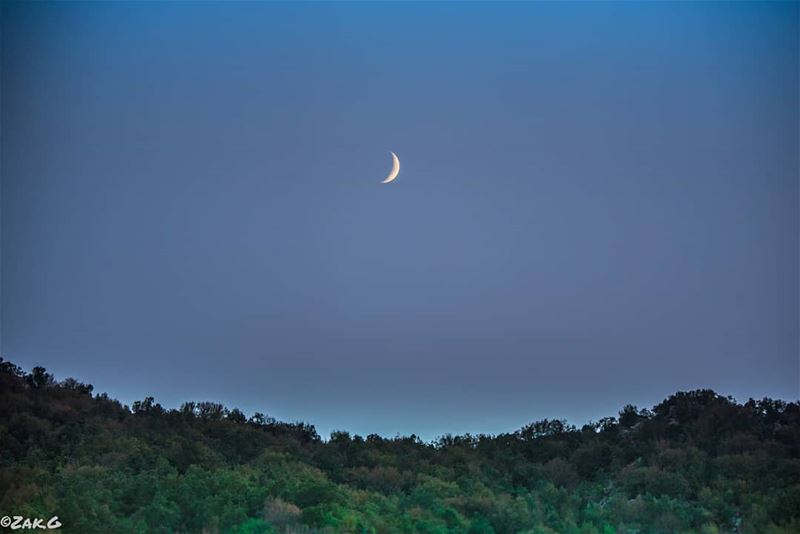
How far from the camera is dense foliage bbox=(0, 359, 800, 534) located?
87.8 ft

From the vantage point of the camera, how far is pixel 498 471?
124 ft

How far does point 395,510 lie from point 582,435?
17.6m

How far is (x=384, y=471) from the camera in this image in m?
36.0

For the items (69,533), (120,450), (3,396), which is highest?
(3,396)

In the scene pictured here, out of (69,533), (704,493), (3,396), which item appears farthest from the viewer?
(3,396)

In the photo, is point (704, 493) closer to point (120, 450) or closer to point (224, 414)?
point (120, 450)

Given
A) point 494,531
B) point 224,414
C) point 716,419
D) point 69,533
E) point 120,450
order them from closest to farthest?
point 69,533 → point 494,531 → point 120,450 → point 716,419 → point 224,414

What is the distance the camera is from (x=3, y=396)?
43.8 m

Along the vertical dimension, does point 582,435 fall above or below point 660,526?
above

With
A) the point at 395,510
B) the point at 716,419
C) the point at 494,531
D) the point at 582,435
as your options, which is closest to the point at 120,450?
the point at 395,510

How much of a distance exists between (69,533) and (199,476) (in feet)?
24.2

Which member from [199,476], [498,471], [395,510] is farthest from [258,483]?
[498,471]

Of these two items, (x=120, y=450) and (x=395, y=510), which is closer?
(x=395, y=510)

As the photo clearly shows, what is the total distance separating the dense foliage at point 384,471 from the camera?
26.8 meters
